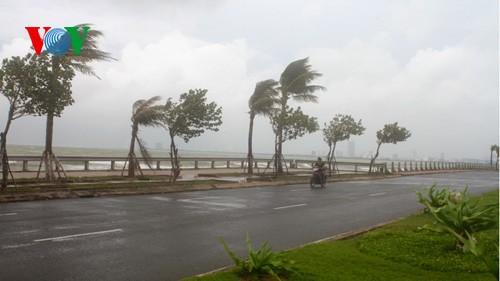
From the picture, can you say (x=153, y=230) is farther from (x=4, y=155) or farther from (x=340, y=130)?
(x=340, y=130)

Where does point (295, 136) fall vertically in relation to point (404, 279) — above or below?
above

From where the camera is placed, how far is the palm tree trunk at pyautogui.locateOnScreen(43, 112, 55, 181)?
20656 mm

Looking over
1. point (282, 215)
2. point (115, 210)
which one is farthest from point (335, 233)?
point (115, 210)

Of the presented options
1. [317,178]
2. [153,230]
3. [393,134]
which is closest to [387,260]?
[153,230]

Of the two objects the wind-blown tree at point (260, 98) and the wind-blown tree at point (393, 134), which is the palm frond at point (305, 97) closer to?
the wind-blown tree at point (260, 98)

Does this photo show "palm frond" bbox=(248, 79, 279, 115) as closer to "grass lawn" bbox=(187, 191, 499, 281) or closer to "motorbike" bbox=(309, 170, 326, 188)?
"motorbike" bbox=(309, 170, 326, 188)

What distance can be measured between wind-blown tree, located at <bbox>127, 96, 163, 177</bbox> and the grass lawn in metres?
18.5

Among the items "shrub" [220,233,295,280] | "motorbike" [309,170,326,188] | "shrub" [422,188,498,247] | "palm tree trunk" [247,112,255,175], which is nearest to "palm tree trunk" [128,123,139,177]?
"palm tree trunk" [247,112,255,175]

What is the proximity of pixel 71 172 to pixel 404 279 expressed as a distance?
2563 centimetres

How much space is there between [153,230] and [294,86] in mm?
24876

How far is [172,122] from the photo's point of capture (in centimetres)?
2445

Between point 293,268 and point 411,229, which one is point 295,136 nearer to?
point 411,229

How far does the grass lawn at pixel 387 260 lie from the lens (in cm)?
659

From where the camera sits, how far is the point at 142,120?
2644 centimetres
